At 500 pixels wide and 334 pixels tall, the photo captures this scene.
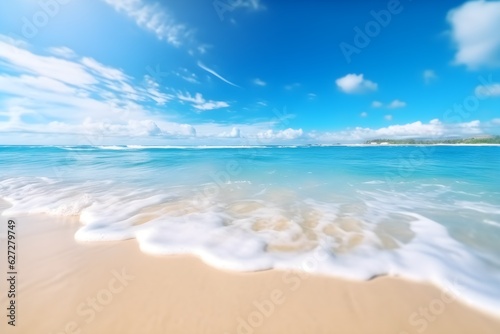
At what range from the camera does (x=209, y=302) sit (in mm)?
2980

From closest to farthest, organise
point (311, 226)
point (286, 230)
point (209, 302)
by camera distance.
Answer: point (209, 302) → point (286, 230) → point (311, 226)

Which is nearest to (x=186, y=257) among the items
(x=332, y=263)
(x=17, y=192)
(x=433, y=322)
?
(x=332, y=263)

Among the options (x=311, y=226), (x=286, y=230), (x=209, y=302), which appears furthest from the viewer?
(x=311, y=226)

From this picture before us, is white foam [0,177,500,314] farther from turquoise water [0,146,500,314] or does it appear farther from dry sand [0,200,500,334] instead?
dry sand [0,200,500,334]

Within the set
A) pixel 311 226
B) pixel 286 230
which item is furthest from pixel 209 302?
pixel 311 226

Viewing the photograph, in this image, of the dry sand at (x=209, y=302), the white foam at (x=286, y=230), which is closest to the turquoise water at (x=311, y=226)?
the white foam at (x=286, y=230)

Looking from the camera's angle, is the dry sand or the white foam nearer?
the dry sand

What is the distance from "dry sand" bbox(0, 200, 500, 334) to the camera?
2.67 m

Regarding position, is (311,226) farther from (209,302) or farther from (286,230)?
(209,302)

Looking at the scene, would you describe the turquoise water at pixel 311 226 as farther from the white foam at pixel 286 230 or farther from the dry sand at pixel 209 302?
the dry sand at pixel 209 302

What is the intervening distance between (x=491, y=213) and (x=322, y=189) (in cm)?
553

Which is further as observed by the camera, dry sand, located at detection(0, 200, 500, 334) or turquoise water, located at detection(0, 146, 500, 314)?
turquoise water, located at detection(0, 146, 500, 314)

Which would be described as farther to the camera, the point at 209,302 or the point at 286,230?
the point at 286,230

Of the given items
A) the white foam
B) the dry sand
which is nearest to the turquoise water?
the white foam
